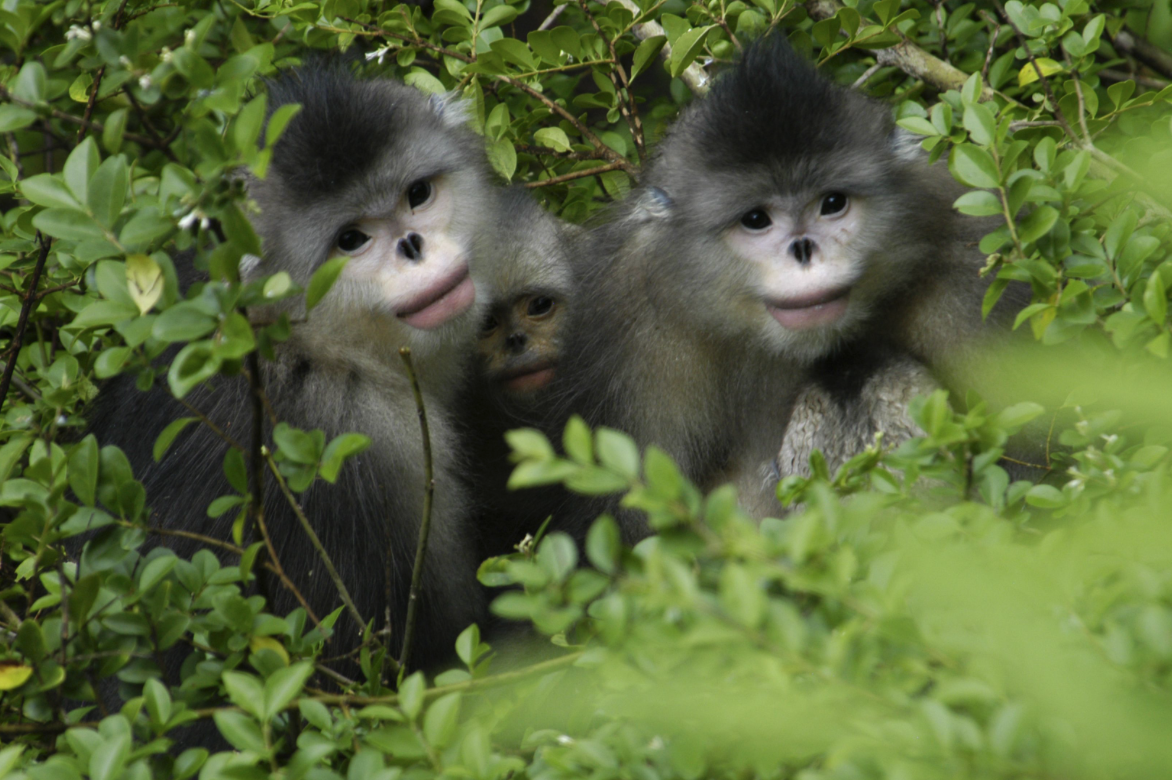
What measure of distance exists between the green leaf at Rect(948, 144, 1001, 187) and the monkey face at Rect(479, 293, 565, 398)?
1.54 m

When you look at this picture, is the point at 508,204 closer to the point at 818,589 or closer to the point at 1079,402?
the point at 1079,402

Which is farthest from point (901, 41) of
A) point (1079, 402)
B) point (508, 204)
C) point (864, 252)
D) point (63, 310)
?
point (63, 310)

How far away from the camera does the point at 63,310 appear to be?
2.85m

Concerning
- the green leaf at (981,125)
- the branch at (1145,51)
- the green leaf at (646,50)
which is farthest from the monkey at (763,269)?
the branch at (1145,51)

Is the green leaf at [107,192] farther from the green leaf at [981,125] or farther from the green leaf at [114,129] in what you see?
the green leaf at [981,125]

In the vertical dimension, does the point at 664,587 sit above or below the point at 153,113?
below

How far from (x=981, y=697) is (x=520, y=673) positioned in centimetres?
81

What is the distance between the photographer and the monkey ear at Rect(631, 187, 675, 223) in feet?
8.89

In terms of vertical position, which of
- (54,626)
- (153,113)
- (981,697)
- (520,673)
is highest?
(153,113)

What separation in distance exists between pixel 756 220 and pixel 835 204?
180 millimetres

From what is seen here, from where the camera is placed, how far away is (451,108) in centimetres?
309

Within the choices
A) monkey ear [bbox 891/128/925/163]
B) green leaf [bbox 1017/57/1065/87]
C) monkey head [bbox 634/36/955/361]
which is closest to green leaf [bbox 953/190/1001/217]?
monkey head [bbox 634/36/955/361]

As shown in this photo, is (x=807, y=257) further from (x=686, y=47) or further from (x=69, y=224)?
(x=69, y=224)

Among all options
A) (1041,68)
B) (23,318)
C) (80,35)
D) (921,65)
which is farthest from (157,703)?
(921,65)
